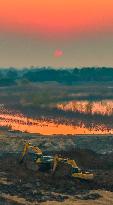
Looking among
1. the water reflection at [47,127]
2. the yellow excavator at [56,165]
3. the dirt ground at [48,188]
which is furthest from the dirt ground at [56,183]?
the water reflection at [47,127]

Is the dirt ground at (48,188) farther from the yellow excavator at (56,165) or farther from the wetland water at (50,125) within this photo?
the wetland water at (50,125)

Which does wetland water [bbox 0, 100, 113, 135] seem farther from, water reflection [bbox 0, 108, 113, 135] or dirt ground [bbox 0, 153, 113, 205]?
dirt ground [bbox 0, 153, 113, 205]

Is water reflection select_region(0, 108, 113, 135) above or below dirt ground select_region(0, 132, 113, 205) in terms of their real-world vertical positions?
above

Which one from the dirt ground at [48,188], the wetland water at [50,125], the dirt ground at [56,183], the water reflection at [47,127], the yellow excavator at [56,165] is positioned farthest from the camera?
the wetland water at [50,125]

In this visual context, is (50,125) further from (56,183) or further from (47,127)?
(56,183)

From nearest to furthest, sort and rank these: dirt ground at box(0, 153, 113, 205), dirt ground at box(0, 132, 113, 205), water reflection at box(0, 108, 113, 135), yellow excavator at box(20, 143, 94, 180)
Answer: dirt ground at box(0, 153, 113, 205) < dirt ground at box(0, 132, 113, 205) < yellow excavator at box(20, 143, 94, 180) < water reflection at box(0, 108, 113, 135)

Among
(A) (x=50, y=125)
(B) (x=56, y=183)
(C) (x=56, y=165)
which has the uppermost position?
(A) (x=50, y=125)

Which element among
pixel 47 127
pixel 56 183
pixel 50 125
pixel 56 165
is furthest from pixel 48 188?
pixel 50 125

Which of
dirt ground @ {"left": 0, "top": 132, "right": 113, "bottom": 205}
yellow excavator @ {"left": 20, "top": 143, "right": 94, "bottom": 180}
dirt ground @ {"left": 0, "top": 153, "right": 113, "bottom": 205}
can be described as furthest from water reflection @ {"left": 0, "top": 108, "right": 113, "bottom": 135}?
dirt ground @ {"left": 0, "top": 153, "right": 113, "bottom": 205}

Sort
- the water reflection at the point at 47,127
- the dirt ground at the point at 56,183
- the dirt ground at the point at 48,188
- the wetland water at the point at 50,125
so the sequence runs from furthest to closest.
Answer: the wetland water at the point at 50,125, the water reflection at the point at 47,127, the dirt ground at the point at 56,183, the dirt ground at the point at 48,188

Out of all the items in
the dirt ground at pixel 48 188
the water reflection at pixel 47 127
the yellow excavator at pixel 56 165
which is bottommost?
the dirt ground at pixel 48 188
